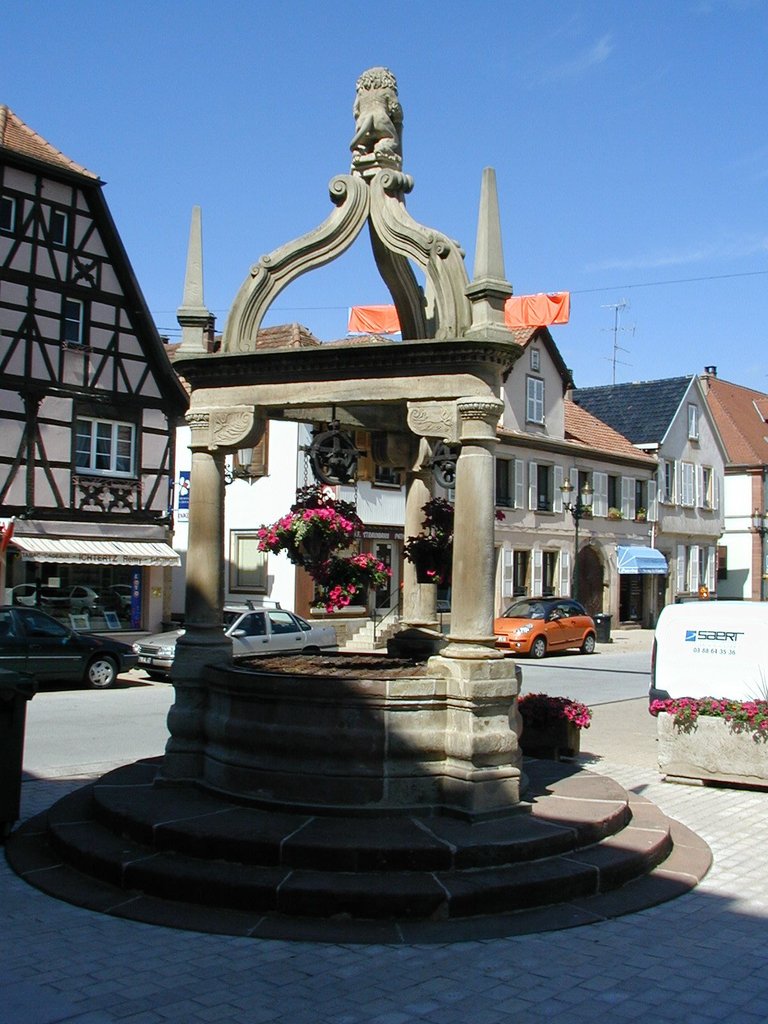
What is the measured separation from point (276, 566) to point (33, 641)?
12236 mm

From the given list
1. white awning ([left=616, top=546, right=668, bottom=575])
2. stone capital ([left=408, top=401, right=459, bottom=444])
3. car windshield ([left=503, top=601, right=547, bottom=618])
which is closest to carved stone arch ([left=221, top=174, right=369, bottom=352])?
stone capital ([left=408, top=401, right=459, bottom=444])

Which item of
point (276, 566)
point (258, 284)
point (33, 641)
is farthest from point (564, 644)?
point (258, 284)

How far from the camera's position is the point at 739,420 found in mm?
58094

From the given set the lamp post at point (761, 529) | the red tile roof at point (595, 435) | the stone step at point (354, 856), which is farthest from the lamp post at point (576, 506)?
the stone step at point (354, 856)

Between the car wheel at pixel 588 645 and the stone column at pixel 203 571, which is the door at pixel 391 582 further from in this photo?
the stone column at pixel 203 571

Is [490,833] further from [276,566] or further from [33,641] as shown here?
[276,566]

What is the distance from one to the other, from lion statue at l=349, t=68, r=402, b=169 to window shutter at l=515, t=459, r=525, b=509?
2927cm

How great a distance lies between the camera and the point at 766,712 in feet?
34.7

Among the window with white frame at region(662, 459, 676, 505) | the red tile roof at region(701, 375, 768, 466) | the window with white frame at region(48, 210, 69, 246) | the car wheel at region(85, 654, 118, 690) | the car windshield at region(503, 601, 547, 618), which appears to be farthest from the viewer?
the red tile roof at region(701, 375, 768, 466)

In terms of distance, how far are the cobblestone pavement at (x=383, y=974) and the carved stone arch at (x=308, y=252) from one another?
469cm

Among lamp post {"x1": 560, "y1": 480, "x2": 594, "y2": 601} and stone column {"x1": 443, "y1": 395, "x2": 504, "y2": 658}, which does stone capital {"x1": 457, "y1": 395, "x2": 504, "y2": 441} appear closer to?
stone column {"x1": 443, "y1": 395, "x2": 504, "y2": 658}

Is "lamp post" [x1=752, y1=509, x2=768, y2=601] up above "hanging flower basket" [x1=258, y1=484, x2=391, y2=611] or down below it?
above

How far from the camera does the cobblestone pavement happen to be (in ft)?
16.3

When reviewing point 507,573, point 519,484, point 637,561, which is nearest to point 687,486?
point 637,561
